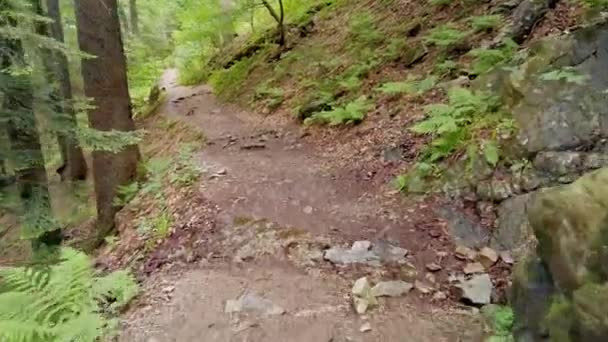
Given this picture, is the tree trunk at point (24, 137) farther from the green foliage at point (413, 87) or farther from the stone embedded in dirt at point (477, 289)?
the stone embedded in dirt at point (477, 289)

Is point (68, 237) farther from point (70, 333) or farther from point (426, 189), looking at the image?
point (426, 189)

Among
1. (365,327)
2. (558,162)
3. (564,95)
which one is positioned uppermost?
(564,95)

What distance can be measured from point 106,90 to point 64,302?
3837 millimetres

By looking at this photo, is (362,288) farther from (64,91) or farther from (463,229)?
(64,91)

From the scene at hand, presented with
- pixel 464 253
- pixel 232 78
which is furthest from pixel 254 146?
pixel 232 78

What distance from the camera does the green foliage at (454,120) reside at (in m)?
5.98

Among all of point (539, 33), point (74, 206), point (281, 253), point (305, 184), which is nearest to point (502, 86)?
point (539, 33)

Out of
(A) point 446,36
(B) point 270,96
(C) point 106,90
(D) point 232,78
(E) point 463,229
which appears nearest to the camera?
(E) point 463,229

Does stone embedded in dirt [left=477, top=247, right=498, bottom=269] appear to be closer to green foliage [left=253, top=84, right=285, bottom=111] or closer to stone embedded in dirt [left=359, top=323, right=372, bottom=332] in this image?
stone embedded in dirt [left=359, top=323, right=372, bottom=332]

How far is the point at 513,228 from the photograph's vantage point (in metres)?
4.80

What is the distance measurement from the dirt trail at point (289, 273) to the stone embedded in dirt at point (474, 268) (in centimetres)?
33

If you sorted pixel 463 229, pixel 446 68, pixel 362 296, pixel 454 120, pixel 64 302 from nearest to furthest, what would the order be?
pixel 362 296, pixel 64 302, pixel 463 229, pixel 454 120, pixel 446 68

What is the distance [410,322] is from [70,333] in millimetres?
2506

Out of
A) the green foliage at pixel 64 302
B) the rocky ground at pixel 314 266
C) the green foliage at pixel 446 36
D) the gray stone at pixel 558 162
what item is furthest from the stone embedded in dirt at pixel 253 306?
the green foliage at pixel 446 36
